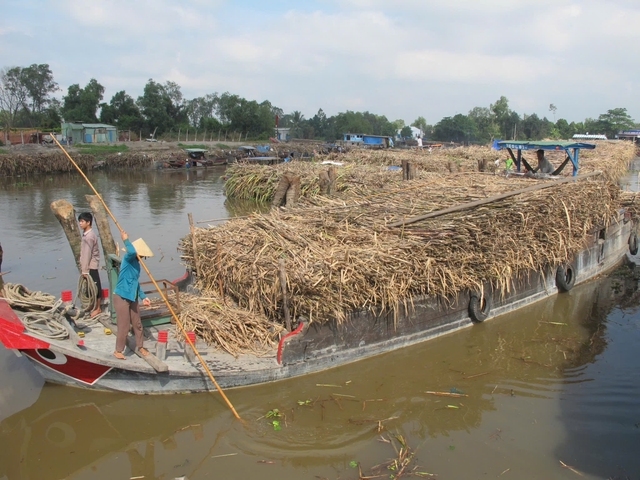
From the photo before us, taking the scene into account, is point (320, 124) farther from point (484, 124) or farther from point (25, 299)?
point (25, 299)

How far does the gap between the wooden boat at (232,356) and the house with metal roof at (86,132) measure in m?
41.0

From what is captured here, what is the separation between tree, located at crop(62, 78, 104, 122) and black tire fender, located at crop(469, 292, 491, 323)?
4995cm

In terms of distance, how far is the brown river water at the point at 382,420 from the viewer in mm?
4867

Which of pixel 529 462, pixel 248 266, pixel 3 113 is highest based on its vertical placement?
pixel 3 113

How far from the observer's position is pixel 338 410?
5.74 m

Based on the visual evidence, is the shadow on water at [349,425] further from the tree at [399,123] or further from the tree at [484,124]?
the tree at [399,123]

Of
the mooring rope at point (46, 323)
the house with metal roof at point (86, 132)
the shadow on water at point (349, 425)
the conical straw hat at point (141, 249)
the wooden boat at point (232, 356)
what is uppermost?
the house with metal roof at point (86, 132)

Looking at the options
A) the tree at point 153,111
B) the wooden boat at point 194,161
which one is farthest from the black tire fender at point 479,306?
the tree at point 153,111

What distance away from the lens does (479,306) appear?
819 cm

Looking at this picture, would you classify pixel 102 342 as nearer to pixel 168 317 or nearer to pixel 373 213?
pixel 168 317

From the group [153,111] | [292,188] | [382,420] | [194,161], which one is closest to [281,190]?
[292,188]

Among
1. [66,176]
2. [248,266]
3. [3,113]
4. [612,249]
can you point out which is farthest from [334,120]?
[248,266]

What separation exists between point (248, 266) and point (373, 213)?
9.67 feet

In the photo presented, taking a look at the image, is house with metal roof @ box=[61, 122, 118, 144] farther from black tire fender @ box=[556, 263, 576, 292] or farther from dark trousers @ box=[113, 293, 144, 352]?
black tire fender @ box=[556, 263, 576, 292]
